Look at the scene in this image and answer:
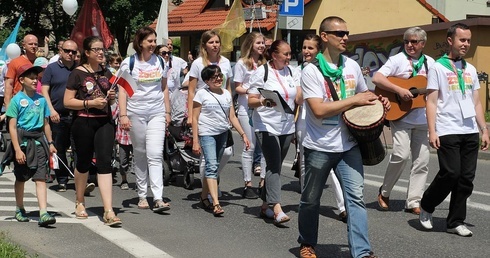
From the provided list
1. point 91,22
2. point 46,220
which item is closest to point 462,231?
point 46,220

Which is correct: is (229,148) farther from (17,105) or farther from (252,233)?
(17,105)

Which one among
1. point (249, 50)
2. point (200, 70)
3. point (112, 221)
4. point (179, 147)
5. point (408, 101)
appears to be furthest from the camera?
point (179, 147)

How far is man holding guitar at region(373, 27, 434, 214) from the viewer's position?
30.0 feet

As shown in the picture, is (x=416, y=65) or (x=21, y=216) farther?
(x=416, y=65)

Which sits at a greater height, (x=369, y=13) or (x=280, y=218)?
→ (x=369, y=13)

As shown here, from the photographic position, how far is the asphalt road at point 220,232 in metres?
7.47

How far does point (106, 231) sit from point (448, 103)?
3318mm

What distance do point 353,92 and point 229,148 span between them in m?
3.23

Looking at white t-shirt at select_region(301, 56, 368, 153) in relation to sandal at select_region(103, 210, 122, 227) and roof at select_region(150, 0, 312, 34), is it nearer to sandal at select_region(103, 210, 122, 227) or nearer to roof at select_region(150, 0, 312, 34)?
sandal at select_region(103, 210, 122, 227)

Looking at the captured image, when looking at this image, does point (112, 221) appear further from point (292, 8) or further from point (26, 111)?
point (292, 8)

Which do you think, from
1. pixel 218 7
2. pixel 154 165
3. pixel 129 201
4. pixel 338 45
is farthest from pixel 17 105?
pixel 218 7

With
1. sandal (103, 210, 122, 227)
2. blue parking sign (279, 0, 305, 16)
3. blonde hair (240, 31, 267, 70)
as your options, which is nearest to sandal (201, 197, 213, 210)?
sandal (103, 210, 122, 227)

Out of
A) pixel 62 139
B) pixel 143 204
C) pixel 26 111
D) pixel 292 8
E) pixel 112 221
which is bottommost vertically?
pixel 143 204

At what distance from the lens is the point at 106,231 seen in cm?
830
